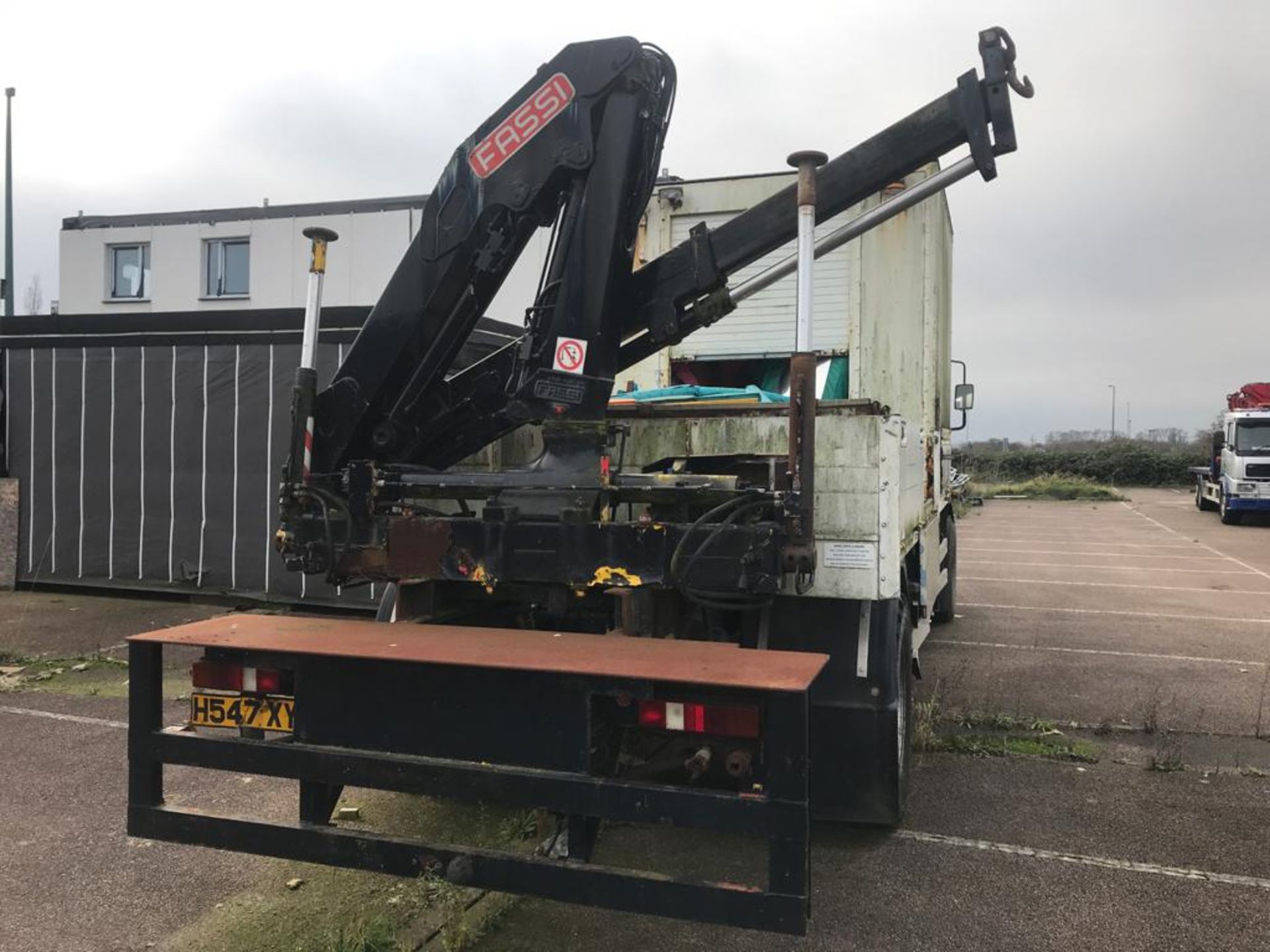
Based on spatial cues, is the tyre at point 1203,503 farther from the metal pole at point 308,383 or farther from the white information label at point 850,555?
the metal pole at point 308,383

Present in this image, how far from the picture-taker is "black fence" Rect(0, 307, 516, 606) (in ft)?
33.4

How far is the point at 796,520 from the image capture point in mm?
3047

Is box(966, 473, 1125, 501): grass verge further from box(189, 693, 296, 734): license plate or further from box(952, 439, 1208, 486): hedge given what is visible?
box(189, 693, 296, 734): license plate

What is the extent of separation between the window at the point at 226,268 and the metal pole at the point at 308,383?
22853 mm

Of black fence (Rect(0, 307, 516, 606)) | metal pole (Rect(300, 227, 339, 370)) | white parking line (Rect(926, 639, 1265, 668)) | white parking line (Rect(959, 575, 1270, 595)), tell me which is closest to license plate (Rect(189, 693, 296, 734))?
metal pole (Rect(300, 227, 339, 370))

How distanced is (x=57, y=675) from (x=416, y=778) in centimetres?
581

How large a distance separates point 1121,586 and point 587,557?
11.6 m

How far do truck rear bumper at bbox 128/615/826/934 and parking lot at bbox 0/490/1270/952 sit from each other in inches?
29.4

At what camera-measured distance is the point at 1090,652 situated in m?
8.38

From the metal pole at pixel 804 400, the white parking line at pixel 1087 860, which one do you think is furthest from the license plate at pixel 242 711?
the white parking line at pixel 1087 860

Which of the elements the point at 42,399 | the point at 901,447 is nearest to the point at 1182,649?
the point at 901,447

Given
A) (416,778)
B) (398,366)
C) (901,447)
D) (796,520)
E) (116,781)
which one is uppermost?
(398,366)

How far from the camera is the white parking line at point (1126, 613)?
388 inches

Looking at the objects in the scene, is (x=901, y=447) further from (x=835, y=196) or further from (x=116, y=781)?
(x=116, y=781)
